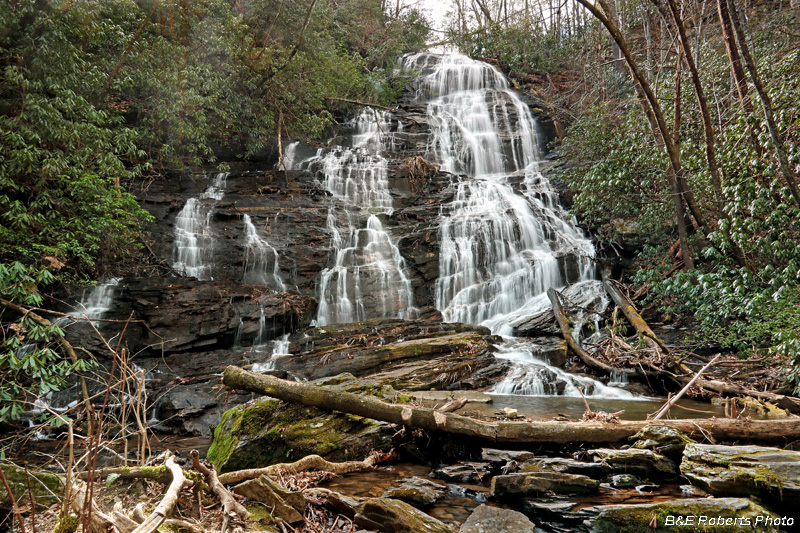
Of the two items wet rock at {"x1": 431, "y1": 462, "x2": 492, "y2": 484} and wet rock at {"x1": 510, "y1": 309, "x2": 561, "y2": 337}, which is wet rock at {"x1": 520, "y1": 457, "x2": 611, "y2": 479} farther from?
wet rock at {"x1": 510, "y1": 309, "x2": 561, "y2": 337}

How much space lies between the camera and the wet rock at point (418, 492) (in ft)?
11.4

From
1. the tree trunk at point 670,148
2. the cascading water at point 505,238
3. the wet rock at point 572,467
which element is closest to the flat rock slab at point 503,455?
the wet rock at point 572,467

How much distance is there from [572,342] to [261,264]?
372 inches

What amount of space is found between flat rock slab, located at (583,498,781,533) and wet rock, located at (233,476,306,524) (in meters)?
2.12

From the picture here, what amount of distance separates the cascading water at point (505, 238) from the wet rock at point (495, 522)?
206 inches

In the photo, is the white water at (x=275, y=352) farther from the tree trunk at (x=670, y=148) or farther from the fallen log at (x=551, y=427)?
the tree trunk at (x=670, y=148)

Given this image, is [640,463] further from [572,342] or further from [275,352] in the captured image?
[275,352]

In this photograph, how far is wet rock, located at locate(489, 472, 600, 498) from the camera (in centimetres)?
347

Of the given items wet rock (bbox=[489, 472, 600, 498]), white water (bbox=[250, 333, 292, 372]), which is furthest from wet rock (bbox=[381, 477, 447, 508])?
white water (bbox=[250, 333, 292, 372])

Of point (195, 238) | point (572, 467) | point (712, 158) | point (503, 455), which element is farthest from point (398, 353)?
point (195, 238)

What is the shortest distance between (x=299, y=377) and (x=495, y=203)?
10907mm

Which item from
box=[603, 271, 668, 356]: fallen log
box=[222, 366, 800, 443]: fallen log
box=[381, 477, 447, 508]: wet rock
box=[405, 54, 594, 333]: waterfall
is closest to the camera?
box=[381, 477, 447, 508]: wet rock

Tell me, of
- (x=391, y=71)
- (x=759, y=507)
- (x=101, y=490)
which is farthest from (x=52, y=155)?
(x=391, y=71)

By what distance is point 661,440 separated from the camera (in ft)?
13.1
